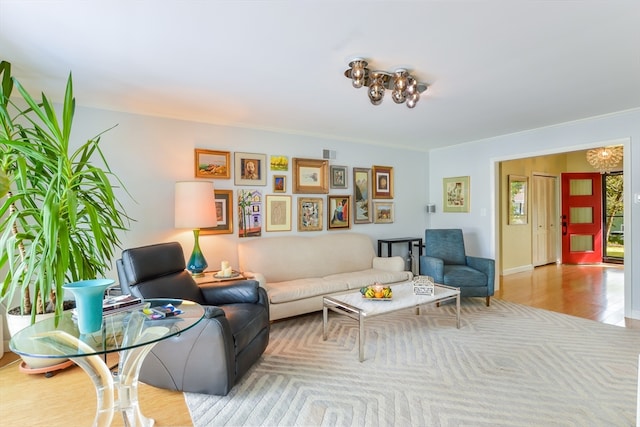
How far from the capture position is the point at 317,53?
7.31ft

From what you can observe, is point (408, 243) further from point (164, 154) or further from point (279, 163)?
point (164, 154)

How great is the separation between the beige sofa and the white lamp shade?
2.53 feet

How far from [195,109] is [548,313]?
14.9ft

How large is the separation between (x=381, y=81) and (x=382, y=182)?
9.21 ft

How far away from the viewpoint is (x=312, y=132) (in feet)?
14.8

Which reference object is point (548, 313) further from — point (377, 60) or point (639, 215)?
point (377, 60)

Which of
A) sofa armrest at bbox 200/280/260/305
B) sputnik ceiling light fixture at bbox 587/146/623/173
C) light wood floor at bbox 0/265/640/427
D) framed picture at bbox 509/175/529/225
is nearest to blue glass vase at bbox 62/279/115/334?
light wood floor at bbox 0/265/640/427

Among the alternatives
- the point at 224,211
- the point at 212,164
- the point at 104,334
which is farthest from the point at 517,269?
the point at 104,334

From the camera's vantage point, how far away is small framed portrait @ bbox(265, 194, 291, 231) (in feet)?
14.0

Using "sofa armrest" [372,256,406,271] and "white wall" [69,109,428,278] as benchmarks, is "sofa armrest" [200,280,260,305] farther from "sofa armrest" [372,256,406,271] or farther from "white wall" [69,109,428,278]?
"sofa armrest" [372,256,406,271]

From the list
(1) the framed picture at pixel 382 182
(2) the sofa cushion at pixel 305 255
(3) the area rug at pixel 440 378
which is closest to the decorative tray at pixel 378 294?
(3) the area rug at pixel 440 378

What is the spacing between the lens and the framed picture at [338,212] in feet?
15.5

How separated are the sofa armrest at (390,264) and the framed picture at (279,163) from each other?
1.79 meters

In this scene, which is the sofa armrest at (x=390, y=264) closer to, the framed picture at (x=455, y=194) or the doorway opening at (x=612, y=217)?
the framed picture at (x=455, y=194)
